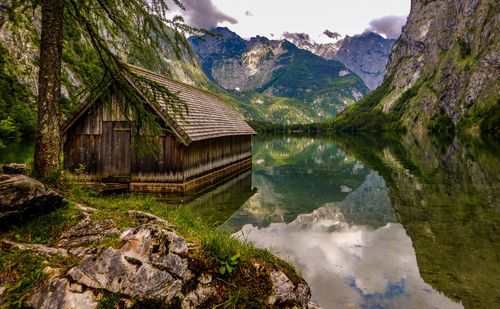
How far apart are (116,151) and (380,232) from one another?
14.2 metres

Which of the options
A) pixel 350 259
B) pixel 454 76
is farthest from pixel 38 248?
pixel 454 76

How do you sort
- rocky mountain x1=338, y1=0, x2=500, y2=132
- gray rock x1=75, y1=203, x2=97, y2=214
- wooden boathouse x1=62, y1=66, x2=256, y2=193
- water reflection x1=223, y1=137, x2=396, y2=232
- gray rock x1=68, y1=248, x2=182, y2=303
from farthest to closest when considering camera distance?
rocky mountain x1=338, y1=0, x2=500, y2=132
wooden boathouse x1=62, y1=66, x2=256, y2=193
water reflection x1=223, y1=137, x2=396, y2=232
gray rock x1=75, y1=203, x2=97, y2=214
gray rock x1=68, y1=248, x2=182, y2=303

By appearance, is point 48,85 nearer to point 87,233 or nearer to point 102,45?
point 102,45

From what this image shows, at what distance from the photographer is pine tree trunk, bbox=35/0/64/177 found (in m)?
6.70

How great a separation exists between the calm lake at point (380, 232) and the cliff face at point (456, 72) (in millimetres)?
100839

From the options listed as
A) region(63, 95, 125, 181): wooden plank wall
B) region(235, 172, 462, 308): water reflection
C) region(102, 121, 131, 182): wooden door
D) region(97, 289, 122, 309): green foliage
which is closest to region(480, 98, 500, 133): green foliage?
region(235, 172, 462, 308): water reflection

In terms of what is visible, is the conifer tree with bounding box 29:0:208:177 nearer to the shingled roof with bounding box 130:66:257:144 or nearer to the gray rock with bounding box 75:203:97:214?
the gray rock with bounding box 75:203:97:214

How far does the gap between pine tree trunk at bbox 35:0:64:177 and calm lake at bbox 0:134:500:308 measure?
5.82 meters

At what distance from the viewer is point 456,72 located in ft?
472

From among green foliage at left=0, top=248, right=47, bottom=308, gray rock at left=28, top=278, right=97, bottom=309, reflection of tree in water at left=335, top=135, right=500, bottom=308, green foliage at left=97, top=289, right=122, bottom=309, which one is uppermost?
green foliage at left=0, top=248, right=47, bottom=308

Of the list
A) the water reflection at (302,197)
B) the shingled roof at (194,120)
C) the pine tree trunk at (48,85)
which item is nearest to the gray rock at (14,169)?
the pine tree trunk at (48,85)

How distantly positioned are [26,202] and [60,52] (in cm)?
382

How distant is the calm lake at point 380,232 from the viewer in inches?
271

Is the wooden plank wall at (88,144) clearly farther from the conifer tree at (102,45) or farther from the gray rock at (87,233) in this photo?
the gray rock at (87,233)
